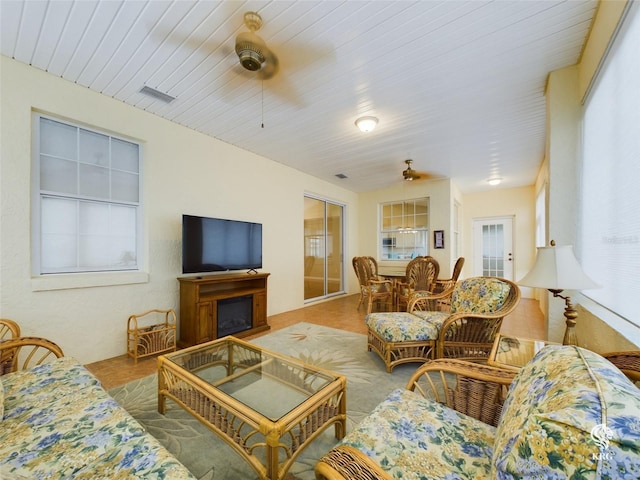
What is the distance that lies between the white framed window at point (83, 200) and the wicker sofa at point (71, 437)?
59.5 inches

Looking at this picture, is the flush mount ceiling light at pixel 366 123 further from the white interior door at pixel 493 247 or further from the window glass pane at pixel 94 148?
the white interior door at pixel 493 247

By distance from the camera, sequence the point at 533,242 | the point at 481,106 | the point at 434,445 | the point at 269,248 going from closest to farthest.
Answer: the point at 434,445 → the point at 481,106 → the point at 269,248 → the point at 533,242

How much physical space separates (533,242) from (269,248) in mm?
→ 5992

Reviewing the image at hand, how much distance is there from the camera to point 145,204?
3.04 metres

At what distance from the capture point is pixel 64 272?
8.42ft

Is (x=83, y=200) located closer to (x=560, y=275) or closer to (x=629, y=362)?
(x=560, y=275)

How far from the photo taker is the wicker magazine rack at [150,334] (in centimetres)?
275

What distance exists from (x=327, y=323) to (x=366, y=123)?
290cm

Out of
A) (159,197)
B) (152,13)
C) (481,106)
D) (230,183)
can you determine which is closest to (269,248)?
(230,183)

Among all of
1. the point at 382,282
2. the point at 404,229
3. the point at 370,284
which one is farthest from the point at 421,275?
the point at 404,229

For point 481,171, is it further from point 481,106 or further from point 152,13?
point 152,13

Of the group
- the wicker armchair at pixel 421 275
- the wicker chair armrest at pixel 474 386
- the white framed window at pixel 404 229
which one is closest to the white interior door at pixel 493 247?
the white framed window at pixel 404 229

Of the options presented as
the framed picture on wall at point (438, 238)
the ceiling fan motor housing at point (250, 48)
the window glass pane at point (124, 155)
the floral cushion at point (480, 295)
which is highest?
the ceiling fan motor housing at point (250, 48)

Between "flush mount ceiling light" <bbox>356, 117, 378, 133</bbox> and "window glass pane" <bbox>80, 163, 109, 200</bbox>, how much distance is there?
2.93 metres
